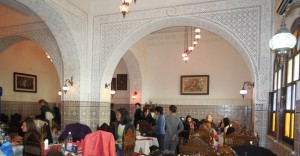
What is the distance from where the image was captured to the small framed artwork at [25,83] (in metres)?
11.4

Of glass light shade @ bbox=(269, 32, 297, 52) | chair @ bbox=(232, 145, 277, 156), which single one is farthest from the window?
glass light shade @ bbox=(269, 32, 297, 52)

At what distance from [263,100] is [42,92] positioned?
33.3 ft

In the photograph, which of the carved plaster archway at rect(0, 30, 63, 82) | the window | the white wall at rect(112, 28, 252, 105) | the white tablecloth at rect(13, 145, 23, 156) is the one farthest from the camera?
the white wall at rect(112, 28, 252, 105)

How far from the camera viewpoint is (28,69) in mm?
12047

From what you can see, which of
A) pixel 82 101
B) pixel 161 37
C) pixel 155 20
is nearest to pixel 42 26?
pixel 82 101

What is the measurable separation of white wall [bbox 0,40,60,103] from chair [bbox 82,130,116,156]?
8.57 metres

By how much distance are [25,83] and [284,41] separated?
11.1 meters

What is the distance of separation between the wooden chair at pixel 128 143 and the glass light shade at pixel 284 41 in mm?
2715

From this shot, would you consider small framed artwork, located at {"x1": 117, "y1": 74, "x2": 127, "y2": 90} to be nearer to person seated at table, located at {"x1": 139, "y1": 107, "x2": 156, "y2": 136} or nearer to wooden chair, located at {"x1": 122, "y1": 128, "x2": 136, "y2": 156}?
person seated at table, located at {"x1": 139, "y1": 107, "x2": 156, "y2": 136}

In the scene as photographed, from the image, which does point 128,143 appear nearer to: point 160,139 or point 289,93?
point 160,139

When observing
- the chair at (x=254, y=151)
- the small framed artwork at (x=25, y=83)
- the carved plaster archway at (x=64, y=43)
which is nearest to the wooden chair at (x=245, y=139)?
the chair at (x=254, y=151)

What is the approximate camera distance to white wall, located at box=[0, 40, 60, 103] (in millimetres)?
11078

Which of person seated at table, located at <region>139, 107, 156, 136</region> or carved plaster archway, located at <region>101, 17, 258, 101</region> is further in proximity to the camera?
person seated at table, located at <region>139, 107, 156, 136</region>

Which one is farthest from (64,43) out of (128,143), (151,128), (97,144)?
(97,144)
